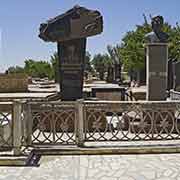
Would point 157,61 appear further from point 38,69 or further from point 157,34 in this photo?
point 38,69

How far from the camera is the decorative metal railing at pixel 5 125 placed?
6.97 meters

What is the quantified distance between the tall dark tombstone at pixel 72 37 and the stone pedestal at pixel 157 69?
214cm

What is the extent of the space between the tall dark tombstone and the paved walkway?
17.0 ft

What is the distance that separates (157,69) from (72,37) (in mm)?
2828

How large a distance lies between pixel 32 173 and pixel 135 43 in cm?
2949

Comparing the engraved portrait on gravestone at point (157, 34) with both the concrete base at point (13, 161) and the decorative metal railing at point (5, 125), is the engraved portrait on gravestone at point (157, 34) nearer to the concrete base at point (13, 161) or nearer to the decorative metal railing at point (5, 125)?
the decorative metal railing at point (5, 125)

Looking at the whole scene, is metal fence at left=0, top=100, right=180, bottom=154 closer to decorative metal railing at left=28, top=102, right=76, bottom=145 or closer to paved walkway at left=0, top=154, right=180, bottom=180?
decorative metal railing at left=28, top=102, right=76, bottom=145

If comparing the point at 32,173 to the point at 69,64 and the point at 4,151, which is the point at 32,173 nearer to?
the point at 4,151

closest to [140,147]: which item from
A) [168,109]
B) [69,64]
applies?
[168,109]

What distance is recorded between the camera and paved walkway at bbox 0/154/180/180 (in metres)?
5.90

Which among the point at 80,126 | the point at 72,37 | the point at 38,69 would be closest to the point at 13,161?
the point at 80,126

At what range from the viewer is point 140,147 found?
734 centimetres

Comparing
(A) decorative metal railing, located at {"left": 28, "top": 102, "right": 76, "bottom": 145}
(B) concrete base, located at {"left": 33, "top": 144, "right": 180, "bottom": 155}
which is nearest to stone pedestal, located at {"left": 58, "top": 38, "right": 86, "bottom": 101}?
(A) decorative metal railing, located at {"left": 28, "top": 102, "right": 76, "bottom": 145}

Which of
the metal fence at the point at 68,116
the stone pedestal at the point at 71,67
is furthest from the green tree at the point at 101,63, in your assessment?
the metal fence at the point at 68,116
